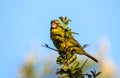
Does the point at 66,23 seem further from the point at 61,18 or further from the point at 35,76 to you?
the point at 35,76

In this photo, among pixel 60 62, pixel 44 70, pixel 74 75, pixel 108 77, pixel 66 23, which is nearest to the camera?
pixel 74 75

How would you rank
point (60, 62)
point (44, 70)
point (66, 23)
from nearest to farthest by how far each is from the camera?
point (60, 62)
point (66, 23)
point (44, 70)

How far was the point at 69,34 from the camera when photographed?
1691 mm

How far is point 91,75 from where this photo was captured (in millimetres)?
1572

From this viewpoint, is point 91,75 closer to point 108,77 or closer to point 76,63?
point 76,63

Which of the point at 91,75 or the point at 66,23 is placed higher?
the point at 66,23

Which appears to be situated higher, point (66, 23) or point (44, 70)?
point (44, 70)

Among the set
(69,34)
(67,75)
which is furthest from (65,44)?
(67,75)

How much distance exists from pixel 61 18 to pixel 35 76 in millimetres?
7490

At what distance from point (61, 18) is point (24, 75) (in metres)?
7.62

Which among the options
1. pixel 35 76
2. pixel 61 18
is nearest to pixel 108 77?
pixel 35 76

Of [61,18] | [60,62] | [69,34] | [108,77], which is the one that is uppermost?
[108,77]

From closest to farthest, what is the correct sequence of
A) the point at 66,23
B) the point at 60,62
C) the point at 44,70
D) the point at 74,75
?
the point at 74,75 < the point at 60,62 < the point at 66,23 < the point at 44,70

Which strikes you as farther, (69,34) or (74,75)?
(69,34)
